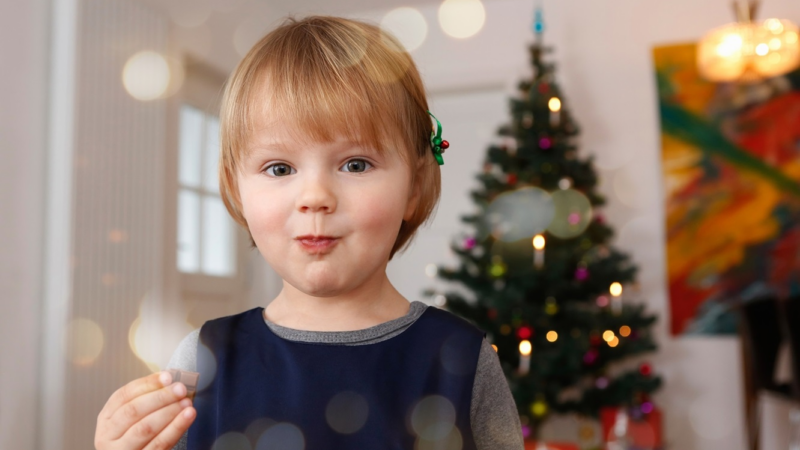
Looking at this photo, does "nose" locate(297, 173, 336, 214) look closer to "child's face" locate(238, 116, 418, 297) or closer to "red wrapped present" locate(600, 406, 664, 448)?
"child's face" locate(238, 116, 418, 297)

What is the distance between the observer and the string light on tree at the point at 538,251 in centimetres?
320

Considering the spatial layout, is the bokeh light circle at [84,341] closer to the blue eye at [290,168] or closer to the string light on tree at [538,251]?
the string light on tree at [538,251]

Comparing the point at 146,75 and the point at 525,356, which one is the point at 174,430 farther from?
the point at 146,75

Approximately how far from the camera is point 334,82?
0.70 metres

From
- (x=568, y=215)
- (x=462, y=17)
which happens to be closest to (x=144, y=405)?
(x=568, y=215)

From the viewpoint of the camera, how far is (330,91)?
0.70 meters

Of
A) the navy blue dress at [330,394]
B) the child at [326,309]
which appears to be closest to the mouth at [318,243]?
the child at [326,309]

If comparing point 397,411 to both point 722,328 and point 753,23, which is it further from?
point 722,328

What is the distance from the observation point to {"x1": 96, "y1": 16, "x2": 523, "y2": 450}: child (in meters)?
0.67

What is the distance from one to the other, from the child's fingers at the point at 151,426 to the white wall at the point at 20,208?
2.38 m

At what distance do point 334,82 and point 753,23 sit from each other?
10.3 feet

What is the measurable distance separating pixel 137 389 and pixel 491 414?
0.38 meters

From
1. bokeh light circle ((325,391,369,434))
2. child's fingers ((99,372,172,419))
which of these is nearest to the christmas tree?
bokeh light circle ((325,391,369,434))

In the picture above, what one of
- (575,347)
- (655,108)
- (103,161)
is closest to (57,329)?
(103,161)
